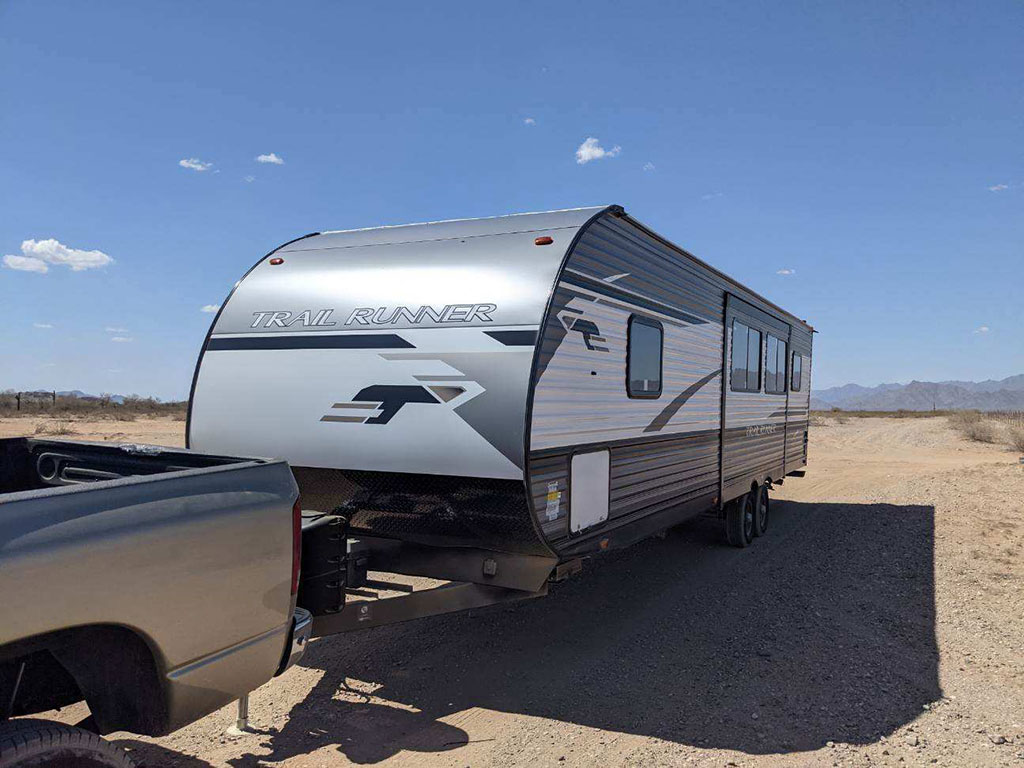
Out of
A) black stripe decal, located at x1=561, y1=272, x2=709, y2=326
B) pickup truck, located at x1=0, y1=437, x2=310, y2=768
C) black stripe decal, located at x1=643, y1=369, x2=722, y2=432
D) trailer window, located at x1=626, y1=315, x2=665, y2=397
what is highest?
black stripe decal, located at x1=561, y1=272, x2=709, y2=326

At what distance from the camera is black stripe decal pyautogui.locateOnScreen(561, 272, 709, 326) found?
4984 mm

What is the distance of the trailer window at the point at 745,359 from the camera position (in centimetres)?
873

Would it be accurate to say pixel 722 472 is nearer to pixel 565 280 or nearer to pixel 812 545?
pixel 812 545

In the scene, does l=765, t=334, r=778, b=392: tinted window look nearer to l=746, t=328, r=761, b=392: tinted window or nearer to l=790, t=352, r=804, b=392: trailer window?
l=746, t=328, r=761, b=392: tinted window

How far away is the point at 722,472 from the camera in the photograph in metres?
8.29

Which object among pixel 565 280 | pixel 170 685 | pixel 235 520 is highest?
pixel 565 280

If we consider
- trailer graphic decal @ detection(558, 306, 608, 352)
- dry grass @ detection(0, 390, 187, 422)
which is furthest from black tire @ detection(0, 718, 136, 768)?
dry grass @ detection(0, 390, 187, 422)

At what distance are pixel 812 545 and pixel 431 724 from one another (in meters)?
6.73

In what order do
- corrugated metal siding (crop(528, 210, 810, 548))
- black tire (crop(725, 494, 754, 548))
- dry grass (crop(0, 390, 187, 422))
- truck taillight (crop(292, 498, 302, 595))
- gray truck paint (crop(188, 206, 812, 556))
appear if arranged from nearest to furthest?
truck taillight (crop(292, 498, 302, 595)) < gray truck paint (crop(188, 206, 812, 556)) < corrugated metal siding (crop(528, 210, 810, 548)) < black tire (crop(725, 494, 754, 548)) < dry grass (crop(0, 390, 187, 422))

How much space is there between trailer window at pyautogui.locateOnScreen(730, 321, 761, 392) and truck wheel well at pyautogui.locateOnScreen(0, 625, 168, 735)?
7.01 m

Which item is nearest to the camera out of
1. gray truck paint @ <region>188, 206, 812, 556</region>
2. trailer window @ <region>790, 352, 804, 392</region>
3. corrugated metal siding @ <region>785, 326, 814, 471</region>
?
gray truck paint @ <region>188, 206, 812, 556</region>

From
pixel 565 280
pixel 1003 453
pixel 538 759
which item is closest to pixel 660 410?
pixel 565 280

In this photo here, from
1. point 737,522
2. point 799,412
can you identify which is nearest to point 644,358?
point 737,522

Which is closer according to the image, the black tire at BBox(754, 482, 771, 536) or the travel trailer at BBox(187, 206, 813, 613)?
the travel trailer at BBox(187, 206, 813, 613)
